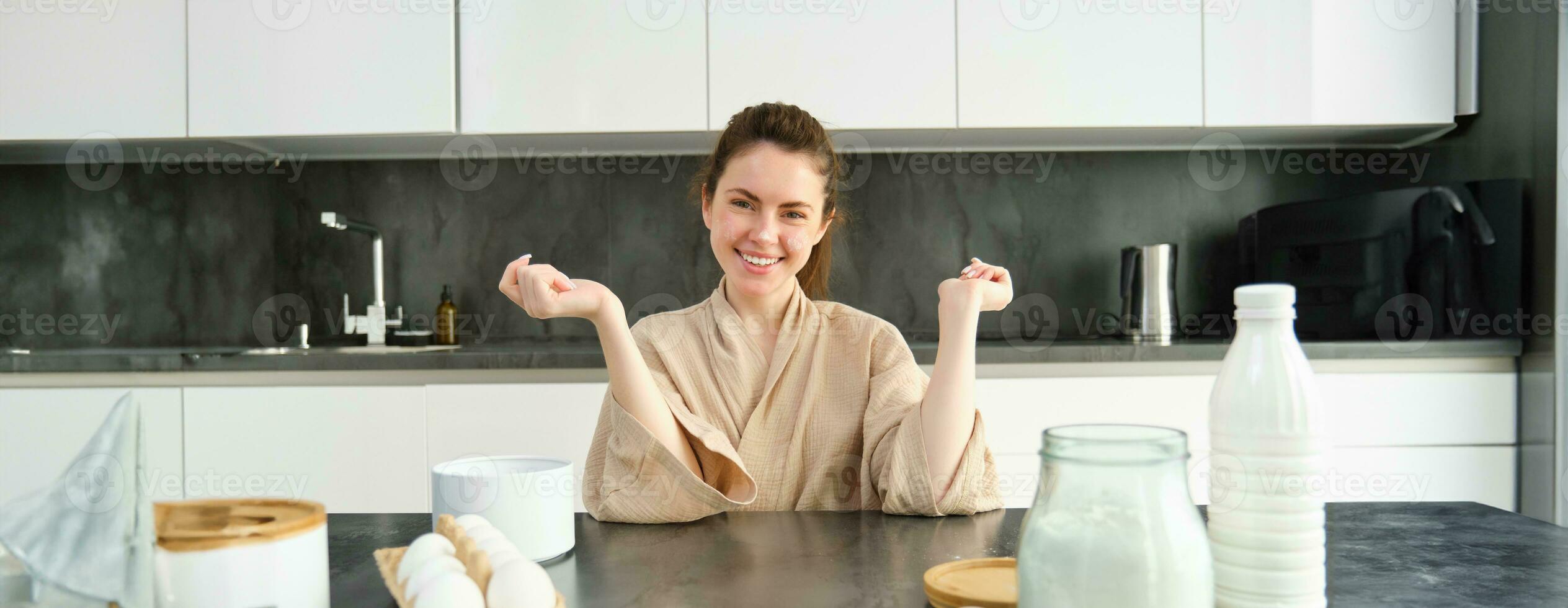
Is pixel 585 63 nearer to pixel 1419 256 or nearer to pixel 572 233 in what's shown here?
pixel 572 233

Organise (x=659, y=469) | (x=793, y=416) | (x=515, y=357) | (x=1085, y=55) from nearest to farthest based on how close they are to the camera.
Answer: (x=659, y=469), (x=793, y=416), (x=515, y=357), (x=1085, y=55)

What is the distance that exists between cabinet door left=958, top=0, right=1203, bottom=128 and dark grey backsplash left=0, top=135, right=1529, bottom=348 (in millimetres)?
353

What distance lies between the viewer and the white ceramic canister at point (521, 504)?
0.71m

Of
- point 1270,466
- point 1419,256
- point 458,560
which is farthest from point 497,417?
point 1419,256

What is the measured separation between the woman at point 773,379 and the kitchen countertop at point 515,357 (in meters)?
0.66

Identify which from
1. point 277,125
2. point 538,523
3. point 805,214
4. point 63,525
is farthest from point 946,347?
point 277,125

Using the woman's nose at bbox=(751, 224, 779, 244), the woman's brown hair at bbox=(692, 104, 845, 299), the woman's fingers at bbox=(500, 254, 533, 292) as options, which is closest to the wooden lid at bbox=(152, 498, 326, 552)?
the woman's fingers at bbox=(500, 254, 533, 292)

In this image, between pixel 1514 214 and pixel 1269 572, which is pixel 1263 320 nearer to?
pixel 1269 572

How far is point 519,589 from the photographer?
0.54m

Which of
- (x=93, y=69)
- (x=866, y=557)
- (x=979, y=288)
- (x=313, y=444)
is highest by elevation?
(x=93, y=69)

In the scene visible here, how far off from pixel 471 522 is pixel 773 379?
0.63 meters

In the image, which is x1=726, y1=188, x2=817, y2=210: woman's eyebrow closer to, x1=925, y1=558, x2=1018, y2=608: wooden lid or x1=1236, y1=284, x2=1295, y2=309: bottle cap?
x1=925, y1=558, x2=1018, y2=608: wooden lid

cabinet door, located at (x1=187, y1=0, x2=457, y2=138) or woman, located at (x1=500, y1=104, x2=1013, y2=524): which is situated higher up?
cabinet door, located at (x1=187, y1=0, x2=457, y2=138)

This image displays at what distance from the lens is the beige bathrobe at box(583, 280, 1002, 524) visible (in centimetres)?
99
